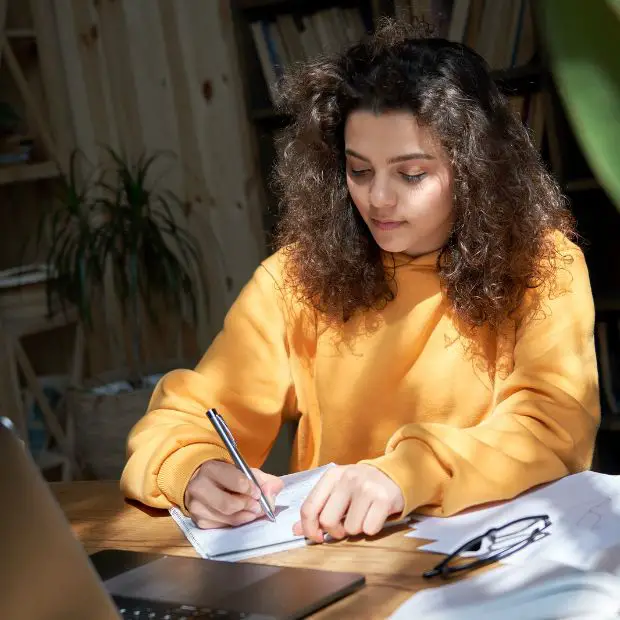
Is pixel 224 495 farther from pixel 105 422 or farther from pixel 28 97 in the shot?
pixel 28 97

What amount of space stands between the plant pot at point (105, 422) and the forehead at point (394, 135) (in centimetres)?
178

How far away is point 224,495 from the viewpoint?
1.30 meters

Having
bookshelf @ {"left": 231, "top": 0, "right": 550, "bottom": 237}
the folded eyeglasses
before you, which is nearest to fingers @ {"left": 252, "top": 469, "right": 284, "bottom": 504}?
the folded eyeglasses

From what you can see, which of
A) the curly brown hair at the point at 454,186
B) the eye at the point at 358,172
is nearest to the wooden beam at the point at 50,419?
the curly brown hair at the point at 454,186

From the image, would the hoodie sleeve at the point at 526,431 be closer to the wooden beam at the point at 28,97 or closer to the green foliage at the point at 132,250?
the green foliage at the point at 132,250

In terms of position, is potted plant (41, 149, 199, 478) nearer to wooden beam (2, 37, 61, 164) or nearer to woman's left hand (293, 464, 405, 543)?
wooden beam (2, 37, 61, 164)

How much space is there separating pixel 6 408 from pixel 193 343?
753 millimetres

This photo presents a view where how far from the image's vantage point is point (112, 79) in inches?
147

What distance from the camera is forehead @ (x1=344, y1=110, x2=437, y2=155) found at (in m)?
1.54

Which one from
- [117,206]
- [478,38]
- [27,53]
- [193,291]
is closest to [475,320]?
[478,38]

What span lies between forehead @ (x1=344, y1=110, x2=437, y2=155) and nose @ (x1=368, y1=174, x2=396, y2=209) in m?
0.05

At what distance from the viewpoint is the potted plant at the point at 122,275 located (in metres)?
3.19

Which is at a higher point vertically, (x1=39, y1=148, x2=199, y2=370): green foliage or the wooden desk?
(x1=39, y1=148, x2=199, y2=370): green foliage

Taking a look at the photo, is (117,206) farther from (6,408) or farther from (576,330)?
(576,330)
